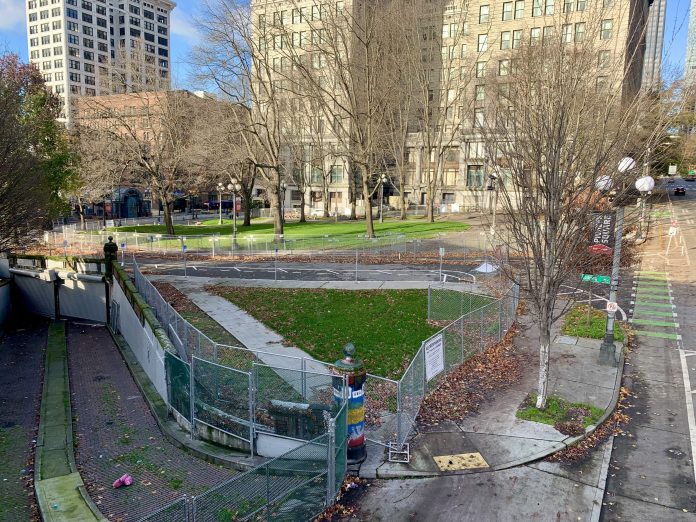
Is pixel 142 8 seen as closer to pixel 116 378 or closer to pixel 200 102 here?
pixel 200 102

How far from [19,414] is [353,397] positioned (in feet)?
31.4

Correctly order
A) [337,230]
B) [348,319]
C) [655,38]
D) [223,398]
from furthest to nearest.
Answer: [337,230]
[348,319]
[655,38]
[223,398]

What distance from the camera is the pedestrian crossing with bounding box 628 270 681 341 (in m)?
17.7

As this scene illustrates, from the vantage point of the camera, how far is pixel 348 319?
1833 centimetres

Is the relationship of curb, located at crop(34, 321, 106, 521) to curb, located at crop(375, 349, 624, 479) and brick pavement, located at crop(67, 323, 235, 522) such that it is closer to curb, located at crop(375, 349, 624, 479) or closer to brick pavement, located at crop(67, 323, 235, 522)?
brick pavement, located at crop(67, 323, 235, 522)

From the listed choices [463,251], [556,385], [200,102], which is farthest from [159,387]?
[200,102]

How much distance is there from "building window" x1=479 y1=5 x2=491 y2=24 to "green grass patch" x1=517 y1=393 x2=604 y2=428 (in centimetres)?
6477

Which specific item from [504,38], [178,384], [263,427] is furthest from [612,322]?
[504,38]

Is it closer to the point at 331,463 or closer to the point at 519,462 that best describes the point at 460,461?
the point at 519,462

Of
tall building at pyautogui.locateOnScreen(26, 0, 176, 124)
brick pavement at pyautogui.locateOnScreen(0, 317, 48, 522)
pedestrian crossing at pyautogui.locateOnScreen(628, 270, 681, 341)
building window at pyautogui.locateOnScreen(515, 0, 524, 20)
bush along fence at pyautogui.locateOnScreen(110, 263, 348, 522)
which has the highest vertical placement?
tall building at pyautogui.locateOnScreen(26, 0, 176, 124)

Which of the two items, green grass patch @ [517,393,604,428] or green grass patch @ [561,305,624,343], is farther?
green grass patch @ [561,305,624,343]

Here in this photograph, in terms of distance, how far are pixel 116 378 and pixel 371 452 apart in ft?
31.5

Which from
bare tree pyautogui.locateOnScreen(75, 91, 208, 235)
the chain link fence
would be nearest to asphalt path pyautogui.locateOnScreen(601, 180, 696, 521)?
the chain link fence

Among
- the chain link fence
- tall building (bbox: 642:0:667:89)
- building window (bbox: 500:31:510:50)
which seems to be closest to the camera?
the chain link fence
